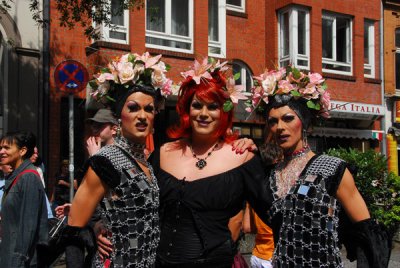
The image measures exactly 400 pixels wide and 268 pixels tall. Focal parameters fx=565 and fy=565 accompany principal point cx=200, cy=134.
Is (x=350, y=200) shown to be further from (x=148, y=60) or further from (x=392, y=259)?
(x=392, y=259)

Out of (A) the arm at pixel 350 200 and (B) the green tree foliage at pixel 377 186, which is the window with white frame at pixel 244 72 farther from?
(A) the arm at pixel 350 200

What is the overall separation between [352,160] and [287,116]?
6115mm

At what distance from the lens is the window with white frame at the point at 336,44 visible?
16938mm

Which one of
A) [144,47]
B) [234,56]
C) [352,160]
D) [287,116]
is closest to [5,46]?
[144,47]

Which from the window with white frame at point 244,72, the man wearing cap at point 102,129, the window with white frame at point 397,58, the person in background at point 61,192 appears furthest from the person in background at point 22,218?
the window with white frame at point 397,58

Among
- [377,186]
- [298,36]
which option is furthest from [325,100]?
[298,36]

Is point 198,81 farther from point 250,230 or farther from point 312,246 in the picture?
point 250,230

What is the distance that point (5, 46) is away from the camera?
1205 cm

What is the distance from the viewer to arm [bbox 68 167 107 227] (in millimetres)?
3295

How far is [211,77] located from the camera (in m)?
3.70

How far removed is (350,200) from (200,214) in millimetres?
920

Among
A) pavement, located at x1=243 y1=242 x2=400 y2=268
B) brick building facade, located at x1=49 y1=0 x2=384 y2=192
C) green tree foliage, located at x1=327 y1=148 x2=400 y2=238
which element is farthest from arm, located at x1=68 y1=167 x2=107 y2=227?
brick building facade, located at x1=49 y1=0 x2=384 y2=192

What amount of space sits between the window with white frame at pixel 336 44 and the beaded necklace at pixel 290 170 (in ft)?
44.1

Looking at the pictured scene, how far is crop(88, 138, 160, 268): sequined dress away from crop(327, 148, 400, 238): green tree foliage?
651 centimetres
